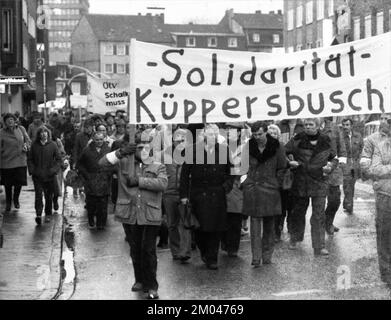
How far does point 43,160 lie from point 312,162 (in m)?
5.33

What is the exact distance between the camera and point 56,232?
1298 centimetres

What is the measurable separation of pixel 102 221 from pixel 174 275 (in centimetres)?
417

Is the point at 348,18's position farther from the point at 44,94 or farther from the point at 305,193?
the point at 305,193

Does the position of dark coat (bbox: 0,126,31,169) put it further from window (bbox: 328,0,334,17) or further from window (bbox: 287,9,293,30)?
window (bbox: 287,9,293,30)

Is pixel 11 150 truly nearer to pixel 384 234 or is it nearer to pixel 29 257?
pixel 29 257

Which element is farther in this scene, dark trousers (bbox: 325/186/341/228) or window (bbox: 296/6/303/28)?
window (bbox: 296/6/303/28)

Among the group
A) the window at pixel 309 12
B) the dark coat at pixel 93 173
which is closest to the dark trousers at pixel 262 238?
the dark coat at pixel 93 173

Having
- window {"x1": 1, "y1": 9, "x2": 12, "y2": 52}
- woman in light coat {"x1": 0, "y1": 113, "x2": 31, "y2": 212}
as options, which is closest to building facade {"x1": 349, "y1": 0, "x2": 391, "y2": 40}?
window {"x1": 1, "y1": 9, "x2": 12, "y2": 52}

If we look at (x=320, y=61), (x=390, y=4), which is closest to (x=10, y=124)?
(x=320, y=61)

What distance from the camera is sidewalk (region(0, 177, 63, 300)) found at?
29.1 feet

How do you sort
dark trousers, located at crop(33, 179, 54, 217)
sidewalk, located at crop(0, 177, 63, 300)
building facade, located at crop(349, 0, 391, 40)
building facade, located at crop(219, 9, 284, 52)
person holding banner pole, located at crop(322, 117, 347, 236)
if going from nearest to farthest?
sidewalk, located at crop(0, 177, 63, 300) → person holding banner pole, located at crop(322, 117, 347, 236) → dark trousers, located at crop(33, 179, 54, 217) → building facade, located at crop(349, 0, 391, 40) → building facade, located at crop(219, 9, 284, 52)

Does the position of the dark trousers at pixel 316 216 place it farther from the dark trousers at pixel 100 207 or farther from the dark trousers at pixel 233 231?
the dark trousers at pixel 100 207

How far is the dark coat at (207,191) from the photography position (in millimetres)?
10016

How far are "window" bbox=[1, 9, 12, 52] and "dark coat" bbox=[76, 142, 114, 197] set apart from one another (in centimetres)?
2149
